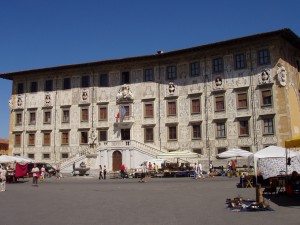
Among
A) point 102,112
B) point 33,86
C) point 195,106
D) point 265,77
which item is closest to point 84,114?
point 102,112

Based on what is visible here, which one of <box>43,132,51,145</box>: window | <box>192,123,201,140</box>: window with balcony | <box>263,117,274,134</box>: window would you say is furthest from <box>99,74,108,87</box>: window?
<box>263,117,274,134</box>: window

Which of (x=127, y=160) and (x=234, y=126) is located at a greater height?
(x=234, y=126)

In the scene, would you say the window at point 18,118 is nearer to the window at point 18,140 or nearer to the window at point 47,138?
the window at point 18,140

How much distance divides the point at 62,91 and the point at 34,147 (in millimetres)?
7316

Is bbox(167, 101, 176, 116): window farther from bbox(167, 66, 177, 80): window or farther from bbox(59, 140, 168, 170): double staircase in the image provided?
bbox(59, 140, 168, 170): double staircase

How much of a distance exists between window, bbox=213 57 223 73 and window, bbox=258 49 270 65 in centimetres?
365

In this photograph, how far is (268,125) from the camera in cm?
3247

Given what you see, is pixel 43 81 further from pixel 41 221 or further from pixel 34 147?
pixel 41 221

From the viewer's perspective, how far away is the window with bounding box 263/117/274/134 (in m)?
32.2

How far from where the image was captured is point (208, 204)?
12648 mm

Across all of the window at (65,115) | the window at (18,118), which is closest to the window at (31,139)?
the window at (18,118)

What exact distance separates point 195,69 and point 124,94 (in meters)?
7.93

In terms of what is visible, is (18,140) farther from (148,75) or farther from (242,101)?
(242,101)

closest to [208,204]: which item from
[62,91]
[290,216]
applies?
[290,216]
